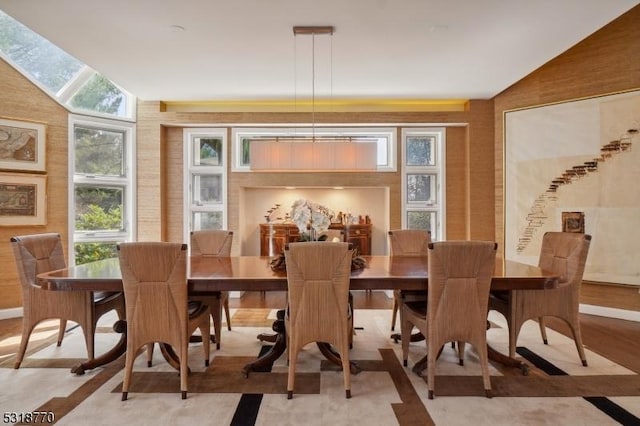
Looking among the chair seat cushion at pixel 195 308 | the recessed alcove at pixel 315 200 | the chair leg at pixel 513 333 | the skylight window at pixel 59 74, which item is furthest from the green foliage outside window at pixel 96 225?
the chair leg at pixel 513 333

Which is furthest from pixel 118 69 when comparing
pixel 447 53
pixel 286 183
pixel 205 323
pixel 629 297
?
pixel 629 297

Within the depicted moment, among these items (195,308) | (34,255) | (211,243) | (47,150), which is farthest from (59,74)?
(195,308)

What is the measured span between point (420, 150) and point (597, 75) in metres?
2.21

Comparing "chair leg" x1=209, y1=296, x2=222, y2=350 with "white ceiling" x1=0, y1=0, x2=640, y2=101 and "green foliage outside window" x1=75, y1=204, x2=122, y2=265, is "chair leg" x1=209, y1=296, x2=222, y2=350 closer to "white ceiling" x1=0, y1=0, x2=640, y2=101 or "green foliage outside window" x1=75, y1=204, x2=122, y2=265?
"white ceiling" x1=0, y1=0, x2=640, y2=101

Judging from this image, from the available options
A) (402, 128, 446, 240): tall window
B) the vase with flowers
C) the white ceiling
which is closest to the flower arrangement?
the vase with flowers

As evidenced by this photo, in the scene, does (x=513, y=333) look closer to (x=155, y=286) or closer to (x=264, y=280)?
(x=264, y=280)

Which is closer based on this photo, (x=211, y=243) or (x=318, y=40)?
(x=318, y=40)

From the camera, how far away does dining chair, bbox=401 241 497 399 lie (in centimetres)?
216

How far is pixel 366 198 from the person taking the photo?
5805mm

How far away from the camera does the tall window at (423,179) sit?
535cm

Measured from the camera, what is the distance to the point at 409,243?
353 centimetres

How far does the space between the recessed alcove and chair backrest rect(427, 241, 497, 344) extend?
11.5 ft

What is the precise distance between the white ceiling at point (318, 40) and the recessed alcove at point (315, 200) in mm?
1643

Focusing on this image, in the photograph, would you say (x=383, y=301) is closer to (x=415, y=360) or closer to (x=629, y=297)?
(x=415, y=360)
